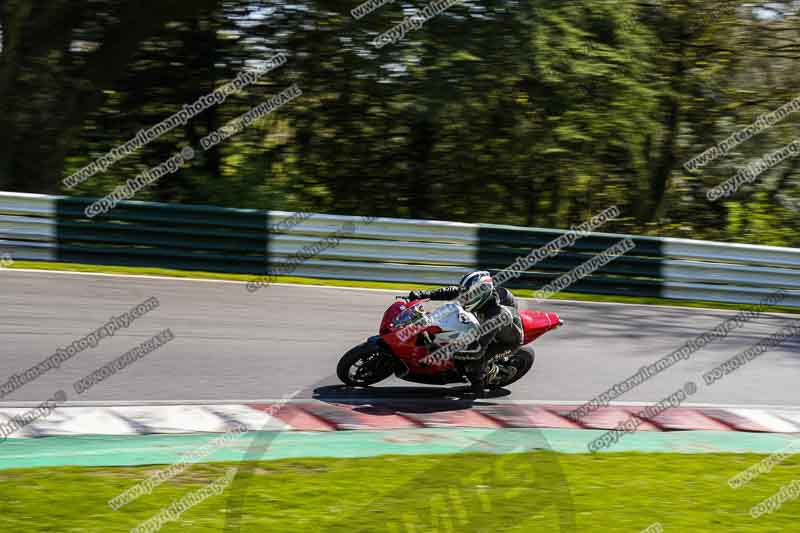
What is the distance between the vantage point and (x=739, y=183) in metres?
21.8

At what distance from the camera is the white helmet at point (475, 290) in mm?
8750

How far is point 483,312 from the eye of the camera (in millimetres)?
8945

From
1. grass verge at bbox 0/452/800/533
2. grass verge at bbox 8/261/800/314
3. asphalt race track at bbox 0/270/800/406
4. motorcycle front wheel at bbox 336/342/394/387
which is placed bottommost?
grass verge at bbox 8/261/800/314

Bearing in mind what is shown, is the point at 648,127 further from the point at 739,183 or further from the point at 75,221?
the point at 75,221

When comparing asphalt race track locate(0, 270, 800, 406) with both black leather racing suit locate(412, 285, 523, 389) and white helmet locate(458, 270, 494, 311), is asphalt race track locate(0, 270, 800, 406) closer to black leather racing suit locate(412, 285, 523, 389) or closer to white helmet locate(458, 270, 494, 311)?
black leather racing suit locate(412, 285, 523, 389)

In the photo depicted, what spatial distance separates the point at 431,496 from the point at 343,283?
Answer: 10071mm

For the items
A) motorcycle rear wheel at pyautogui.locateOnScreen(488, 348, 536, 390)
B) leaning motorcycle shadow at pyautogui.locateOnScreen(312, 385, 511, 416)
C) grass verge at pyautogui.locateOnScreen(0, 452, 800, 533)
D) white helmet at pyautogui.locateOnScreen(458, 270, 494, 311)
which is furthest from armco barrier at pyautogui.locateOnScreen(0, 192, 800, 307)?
grass verge at pyautogui.locateOnScreen(0, 452, 800, 533)

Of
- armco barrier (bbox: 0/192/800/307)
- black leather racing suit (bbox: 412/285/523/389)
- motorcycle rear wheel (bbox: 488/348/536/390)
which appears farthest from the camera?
armco barrier (bbox: 0/192/800/307)

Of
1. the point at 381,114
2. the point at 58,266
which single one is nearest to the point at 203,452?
the point at 58,266

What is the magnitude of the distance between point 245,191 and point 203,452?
11223 millimetres

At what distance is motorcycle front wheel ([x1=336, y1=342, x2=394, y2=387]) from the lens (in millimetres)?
8945

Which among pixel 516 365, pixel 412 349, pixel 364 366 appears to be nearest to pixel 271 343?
pixel 364 366

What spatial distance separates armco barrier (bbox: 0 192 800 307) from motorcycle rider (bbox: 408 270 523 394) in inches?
231

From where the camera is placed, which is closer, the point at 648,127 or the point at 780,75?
the point at 648,127
